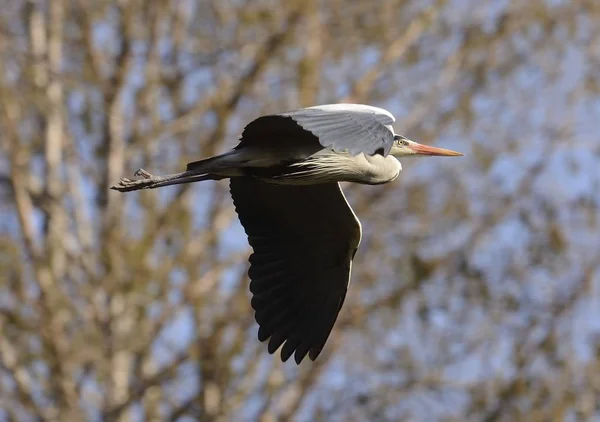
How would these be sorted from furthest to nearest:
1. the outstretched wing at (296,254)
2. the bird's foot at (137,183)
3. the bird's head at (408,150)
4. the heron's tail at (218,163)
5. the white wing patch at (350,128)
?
the bird's head at (408,150)
the outstretched wing at (296,254)
the bird's foot at (137,183)
the heron's tail at (218,163)
the white wing patch at (350,128)

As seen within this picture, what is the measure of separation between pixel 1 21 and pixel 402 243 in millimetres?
4719

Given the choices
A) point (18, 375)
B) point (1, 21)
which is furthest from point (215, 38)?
point (18, 375)

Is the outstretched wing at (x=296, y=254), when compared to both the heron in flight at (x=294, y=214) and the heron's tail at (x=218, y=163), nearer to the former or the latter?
the heron in flight at (x=294, y=214)

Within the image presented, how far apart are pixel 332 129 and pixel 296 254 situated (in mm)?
1473

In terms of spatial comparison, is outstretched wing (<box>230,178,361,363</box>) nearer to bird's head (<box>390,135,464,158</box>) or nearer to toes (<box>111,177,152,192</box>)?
toes (<box>111,177,152,192</box>)

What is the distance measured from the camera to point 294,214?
6.44 m

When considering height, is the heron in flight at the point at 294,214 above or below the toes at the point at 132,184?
below

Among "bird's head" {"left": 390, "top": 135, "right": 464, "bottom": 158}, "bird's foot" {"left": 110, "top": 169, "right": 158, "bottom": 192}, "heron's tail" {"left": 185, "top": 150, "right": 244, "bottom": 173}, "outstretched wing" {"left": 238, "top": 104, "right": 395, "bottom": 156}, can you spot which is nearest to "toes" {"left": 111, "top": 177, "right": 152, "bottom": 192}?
"bird's foot" {"left": 110, "top": 169, "right": 158, "bottom": 192}

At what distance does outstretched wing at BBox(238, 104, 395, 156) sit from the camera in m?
4.95

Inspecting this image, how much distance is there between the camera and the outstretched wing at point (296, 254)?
6.20 metres

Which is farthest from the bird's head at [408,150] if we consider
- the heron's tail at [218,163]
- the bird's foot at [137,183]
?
the bird's foot at [137,183]

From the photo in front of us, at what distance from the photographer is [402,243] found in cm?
1334

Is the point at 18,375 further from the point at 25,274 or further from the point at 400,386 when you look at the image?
the point at 400,386

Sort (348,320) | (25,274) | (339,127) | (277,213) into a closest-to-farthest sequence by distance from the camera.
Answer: (339,127) → (277,213) → (348,320) → (25,274)
